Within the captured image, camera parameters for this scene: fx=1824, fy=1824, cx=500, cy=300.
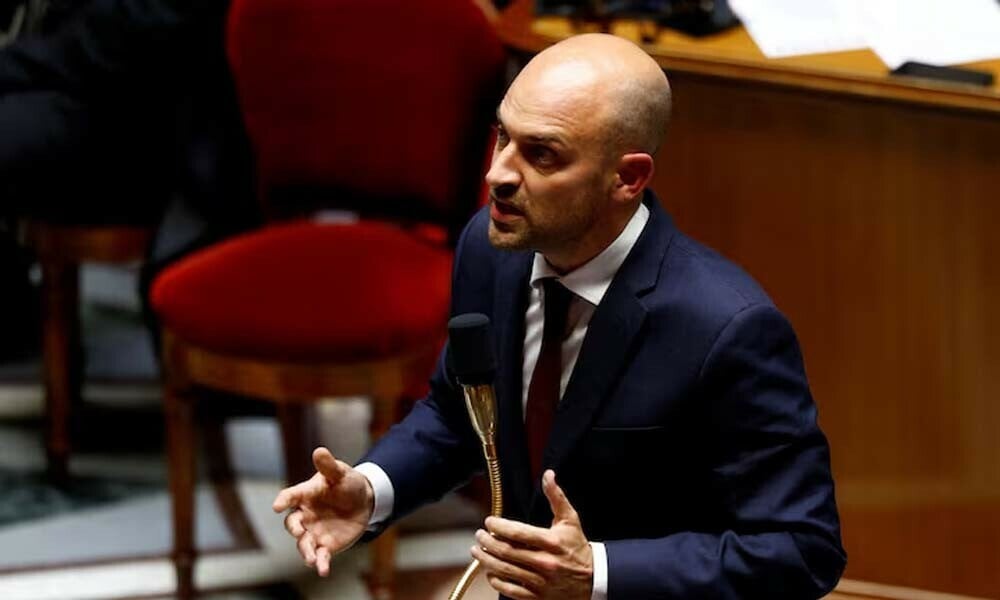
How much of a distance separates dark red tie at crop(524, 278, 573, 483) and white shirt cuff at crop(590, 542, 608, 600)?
147 millimetres

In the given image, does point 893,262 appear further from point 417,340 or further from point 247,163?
point 247,163

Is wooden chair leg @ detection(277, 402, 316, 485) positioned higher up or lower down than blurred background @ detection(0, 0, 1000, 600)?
lower down

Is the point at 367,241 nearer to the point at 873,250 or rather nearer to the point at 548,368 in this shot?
the point at 873,250

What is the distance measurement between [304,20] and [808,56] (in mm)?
988

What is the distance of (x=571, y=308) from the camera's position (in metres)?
1.76

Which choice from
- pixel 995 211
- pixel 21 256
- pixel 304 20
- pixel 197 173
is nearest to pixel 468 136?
pixel 304 20

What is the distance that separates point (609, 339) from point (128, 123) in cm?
200

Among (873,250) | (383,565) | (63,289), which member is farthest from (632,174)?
(63,289)

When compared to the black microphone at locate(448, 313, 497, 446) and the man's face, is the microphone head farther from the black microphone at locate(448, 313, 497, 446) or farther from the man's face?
the man's face

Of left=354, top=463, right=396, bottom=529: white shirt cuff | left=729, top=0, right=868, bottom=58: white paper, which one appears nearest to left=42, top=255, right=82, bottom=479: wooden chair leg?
left=729, top=0, right=868, bottom=58: white paper

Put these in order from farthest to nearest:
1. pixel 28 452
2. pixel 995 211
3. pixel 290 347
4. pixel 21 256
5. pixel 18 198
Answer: pixel 21 256, pixel 28 452, pixel 18 198, pixel 290 347, pixel 995 211

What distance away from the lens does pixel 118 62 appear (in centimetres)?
341

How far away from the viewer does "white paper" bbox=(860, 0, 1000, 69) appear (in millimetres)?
2650

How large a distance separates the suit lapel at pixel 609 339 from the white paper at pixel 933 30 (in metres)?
1.05
